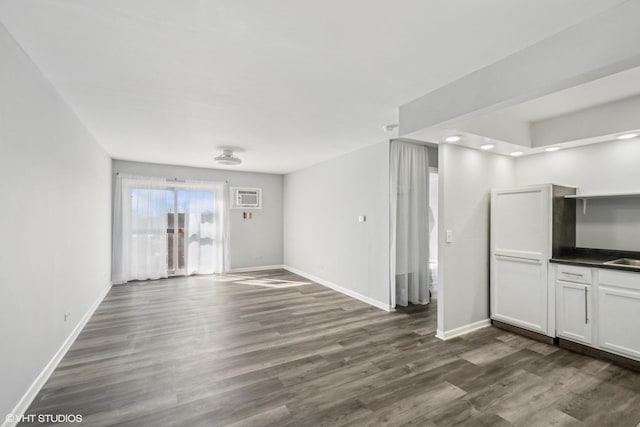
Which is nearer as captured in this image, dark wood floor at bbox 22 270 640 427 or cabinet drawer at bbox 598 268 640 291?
dark wood floor at bbox 22 270 640 427

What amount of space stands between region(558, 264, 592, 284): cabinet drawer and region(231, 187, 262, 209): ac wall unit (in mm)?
6087

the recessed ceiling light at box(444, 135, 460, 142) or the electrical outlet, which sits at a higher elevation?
the recessed ceiling light at box(444, 135, 460, 142)

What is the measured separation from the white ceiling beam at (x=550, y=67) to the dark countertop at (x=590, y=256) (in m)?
1.88

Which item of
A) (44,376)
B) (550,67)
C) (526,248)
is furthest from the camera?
(526,248)

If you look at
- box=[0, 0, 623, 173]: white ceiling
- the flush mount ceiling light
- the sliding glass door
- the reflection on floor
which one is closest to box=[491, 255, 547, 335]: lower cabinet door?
box=[0, 0, 623, 173]: white ceiling

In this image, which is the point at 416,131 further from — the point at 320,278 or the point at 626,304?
the point at 320,278

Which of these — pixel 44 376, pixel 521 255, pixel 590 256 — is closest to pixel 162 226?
pixel 44 376

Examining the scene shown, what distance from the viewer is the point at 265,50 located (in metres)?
2.00

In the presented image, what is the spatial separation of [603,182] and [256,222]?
644 centimetres

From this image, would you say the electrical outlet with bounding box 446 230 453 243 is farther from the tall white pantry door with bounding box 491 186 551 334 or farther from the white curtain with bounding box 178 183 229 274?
the white curtain with bounding box 178 183 229 274

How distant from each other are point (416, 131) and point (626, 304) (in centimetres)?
248

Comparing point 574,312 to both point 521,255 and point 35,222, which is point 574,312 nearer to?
point 521,255

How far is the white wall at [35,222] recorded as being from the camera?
5.89 feet

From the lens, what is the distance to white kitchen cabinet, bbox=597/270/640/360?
2549 millimetres
